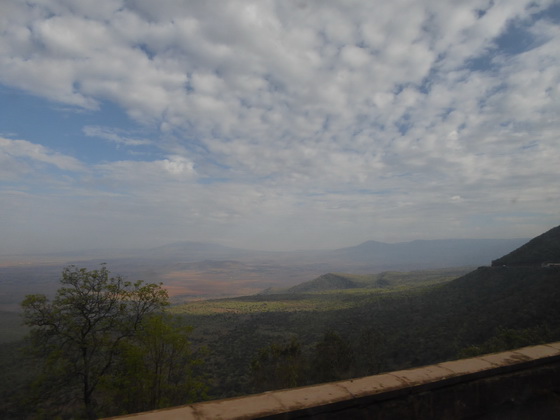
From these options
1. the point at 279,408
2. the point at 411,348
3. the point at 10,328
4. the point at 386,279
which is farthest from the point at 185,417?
the point at 386,279

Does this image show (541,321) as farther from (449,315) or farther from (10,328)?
(10,328)

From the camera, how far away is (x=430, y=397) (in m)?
2.89

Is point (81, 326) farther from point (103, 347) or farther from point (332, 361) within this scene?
point (332, 361)

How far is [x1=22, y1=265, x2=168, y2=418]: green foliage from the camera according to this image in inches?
538

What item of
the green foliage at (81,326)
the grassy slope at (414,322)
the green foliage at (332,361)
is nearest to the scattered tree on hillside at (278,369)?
the green foliage at (332,361)

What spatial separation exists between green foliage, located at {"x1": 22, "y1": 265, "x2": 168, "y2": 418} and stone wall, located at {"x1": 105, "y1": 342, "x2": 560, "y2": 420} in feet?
45.5

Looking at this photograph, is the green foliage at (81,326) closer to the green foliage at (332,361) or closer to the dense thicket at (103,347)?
the dense thicket at (103,347)

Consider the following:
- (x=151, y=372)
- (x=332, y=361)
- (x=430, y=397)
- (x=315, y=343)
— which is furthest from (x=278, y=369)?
(x=430, y=397)

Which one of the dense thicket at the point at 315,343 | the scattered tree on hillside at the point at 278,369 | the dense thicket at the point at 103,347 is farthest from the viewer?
the scattered tree on hillside at the point at 278,369

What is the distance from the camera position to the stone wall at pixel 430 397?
7.70 feet

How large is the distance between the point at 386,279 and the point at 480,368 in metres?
115

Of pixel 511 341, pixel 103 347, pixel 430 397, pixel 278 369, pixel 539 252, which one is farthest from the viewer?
pixel 539 252

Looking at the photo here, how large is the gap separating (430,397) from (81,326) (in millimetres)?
15669

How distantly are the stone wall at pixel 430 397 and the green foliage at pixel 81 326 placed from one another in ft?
45.5
